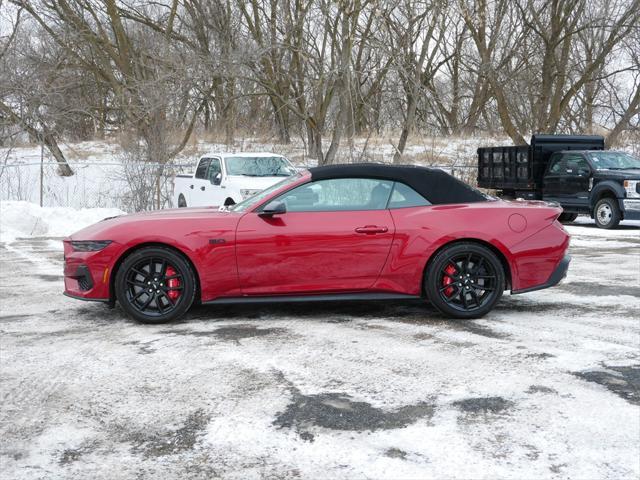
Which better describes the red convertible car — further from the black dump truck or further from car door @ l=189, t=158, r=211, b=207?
the black dump truck

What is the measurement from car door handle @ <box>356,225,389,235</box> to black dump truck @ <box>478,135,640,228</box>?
1126 centimetres

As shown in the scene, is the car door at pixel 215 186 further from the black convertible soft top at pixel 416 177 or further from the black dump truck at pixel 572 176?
the black convertible soft top at pixel 416 177

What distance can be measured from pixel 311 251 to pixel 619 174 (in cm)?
1195

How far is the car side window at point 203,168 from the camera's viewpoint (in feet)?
55.6

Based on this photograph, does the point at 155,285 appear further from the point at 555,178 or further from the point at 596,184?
the point at 555,178

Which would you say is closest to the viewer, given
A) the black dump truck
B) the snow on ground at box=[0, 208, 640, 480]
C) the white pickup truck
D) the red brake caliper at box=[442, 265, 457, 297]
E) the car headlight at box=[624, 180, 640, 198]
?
the snow on ground at box=[0, 208, 640, 480]

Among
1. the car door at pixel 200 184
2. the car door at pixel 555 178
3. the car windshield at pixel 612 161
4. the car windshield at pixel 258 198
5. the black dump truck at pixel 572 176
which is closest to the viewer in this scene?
the car windshield at pixel 258 198

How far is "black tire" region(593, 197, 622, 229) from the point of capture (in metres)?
17.1

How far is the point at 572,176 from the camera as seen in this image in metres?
18.3

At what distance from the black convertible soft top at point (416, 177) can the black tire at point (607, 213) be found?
10.6m

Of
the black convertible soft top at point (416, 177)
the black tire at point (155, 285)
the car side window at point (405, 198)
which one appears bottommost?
the black tire at point (155, 285)

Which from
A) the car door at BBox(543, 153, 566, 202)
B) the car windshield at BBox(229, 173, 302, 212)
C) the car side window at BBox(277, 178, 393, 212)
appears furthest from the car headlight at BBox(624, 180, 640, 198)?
the car windshield at BBox(229, 173, 302, 212)

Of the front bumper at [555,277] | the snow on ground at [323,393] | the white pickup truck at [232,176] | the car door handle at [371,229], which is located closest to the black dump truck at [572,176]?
the white pickup truck at [232,176]

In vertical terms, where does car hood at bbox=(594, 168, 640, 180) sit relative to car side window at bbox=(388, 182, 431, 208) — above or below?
above
